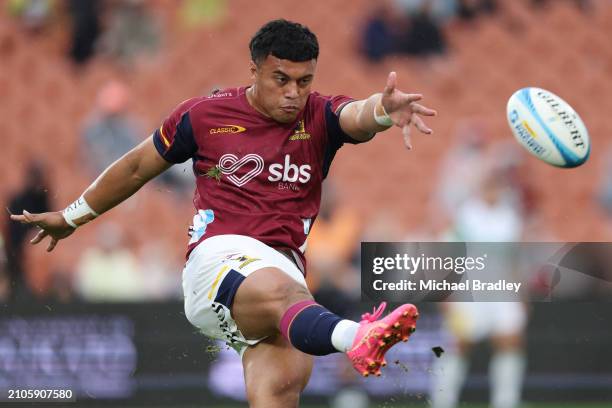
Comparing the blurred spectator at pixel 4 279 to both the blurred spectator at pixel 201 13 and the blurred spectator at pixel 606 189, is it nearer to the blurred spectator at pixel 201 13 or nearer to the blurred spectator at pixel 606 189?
the blurred spectator at pixel 201 13

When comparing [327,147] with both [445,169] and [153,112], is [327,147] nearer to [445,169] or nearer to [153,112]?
[445,169]

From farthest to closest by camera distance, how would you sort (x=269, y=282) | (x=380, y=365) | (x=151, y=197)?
(x=151, y=197)
(x=269, y=282)
(x=380, y=365)

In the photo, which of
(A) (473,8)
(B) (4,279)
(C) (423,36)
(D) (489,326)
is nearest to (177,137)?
(B) (4,279)

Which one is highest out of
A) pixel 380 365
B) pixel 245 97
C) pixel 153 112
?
pixel 153 112

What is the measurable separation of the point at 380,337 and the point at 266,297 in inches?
27.9

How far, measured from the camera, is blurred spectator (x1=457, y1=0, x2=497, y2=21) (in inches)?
539

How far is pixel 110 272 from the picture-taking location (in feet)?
38.0

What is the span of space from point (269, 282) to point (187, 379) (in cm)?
584

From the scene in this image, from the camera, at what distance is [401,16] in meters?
13.3

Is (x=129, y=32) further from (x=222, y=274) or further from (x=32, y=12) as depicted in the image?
(x=222, y=274)

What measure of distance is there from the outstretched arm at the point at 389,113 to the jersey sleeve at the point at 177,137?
0.84 metres

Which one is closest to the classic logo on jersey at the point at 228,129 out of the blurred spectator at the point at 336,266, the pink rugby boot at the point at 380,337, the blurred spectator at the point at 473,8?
the pink rugby boot at the point at 380,337

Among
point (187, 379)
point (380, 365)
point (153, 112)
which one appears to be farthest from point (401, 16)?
point (380, 365)

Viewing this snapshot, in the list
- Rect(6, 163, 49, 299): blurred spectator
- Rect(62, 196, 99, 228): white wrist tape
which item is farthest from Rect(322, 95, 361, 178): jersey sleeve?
Rect(6, 163, 49, 299): blurred spectator
